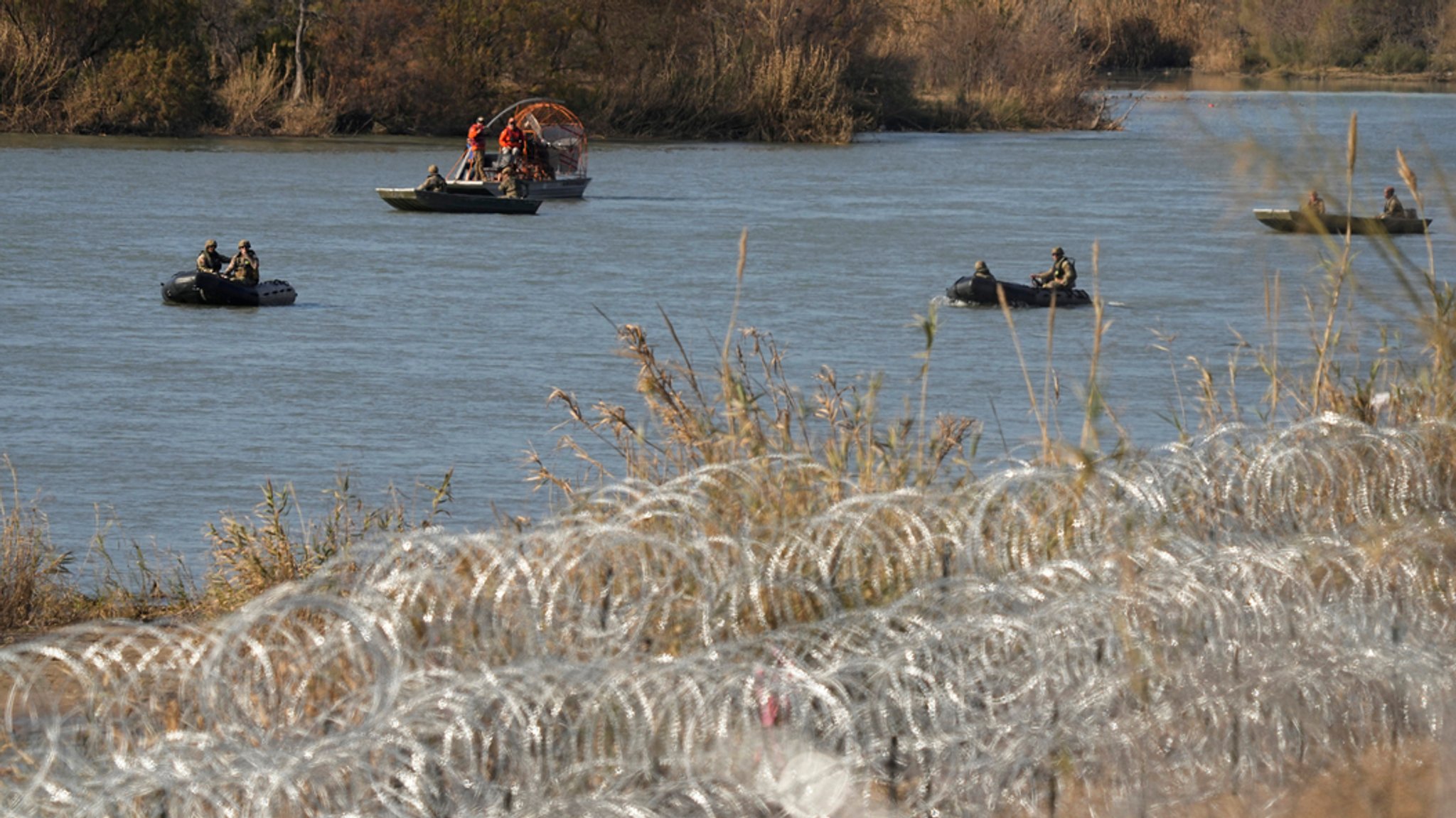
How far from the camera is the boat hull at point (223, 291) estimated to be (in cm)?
2552

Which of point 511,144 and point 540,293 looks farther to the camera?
point 511,144

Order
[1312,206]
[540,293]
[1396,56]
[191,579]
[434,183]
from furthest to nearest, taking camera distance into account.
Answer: [434,183]
[540,293]
[191,579]
[1396,56]
[1312,206]

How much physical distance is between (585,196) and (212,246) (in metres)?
16.5

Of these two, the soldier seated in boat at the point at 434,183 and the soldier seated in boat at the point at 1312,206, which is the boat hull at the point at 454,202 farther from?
the soldier seated in boat at the point at 1312,206

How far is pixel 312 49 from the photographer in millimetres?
55719

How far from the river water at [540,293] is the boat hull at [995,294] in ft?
0.90

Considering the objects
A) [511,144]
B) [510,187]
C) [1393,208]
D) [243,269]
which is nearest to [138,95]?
[511,144]

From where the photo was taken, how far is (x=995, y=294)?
2584 cm

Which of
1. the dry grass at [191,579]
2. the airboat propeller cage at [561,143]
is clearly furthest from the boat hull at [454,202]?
the dry grass at [191,579]

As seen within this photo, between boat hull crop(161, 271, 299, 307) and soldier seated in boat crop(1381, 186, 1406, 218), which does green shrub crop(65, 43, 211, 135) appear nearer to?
boat hull crop(161, 271, 299, 307)

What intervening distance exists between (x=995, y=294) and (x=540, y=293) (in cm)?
593

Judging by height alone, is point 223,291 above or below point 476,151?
below

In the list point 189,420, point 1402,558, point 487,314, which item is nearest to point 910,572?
point 1402,558

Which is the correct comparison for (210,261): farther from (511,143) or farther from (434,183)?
(511,143)
